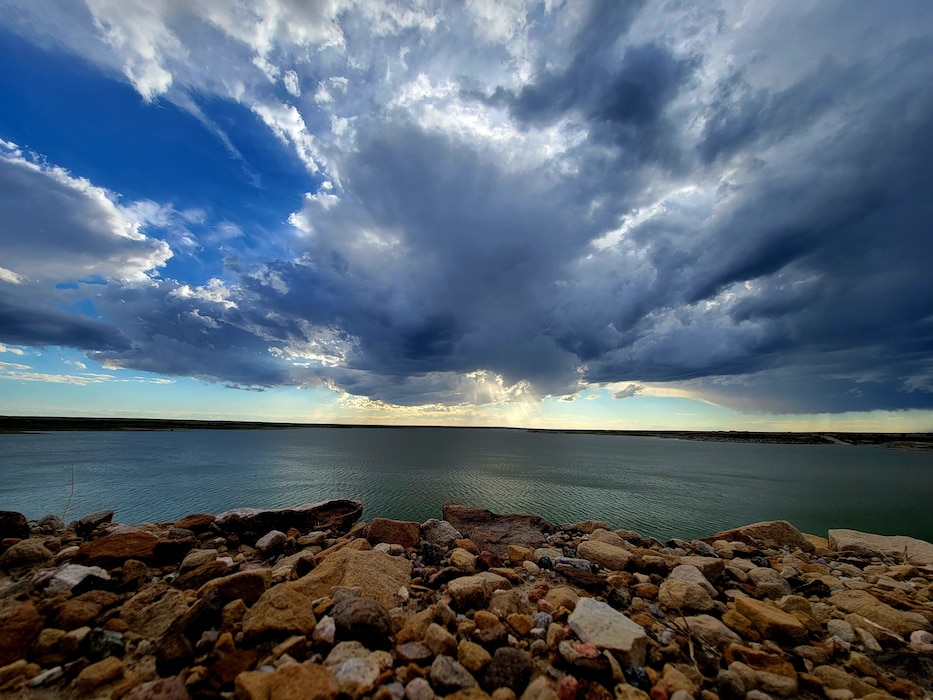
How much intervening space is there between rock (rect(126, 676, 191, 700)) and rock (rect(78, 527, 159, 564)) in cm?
731

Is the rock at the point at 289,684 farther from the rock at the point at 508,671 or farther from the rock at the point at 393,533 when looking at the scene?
the rock at the point at 393,533

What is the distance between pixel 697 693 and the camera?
21.7ft

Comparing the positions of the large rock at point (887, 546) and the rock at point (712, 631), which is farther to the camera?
the large rock at point (887, 546)

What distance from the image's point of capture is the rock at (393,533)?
15.8 meters

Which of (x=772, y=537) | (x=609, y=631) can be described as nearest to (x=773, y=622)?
(x=609, y=631)

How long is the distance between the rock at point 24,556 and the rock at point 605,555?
1775cm

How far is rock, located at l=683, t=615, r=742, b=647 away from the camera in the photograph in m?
8.34

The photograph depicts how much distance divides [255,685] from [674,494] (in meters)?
51.4

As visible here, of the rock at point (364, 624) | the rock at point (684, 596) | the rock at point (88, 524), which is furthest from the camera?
the rock at point (88, 524)

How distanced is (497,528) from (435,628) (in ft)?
49.5

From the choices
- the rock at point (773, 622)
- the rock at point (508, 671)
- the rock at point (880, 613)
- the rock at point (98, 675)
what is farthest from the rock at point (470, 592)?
the rock at point (880, 613)

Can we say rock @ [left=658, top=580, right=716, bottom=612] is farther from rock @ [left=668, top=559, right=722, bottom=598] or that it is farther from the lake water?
the lake water

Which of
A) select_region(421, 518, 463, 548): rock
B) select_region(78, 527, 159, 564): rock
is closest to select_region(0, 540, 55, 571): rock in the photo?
select_region(78, 527, 159, 564): rock

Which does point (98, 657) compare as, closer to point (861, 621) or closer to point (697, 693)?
point (697, 693)
